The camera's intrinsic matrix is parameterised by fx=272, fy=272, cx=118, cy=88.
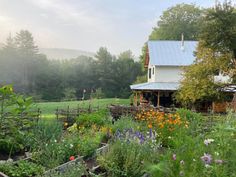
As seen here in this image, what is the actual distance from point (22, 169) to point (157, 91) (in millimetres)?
18745

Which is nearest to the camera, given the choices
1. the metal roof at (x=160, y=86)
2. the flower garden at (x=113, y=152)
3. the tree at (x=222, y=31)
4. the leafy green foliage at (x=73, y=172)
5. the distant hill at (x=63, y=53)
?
the flower garden at (x=113, y=152)

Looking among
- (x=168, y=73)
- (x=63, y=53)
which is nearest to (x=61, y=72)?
(x=63, y=53)

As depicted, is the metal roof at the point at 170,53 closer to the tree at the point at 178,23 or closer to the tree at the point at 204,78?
the tree at the point at 204,78

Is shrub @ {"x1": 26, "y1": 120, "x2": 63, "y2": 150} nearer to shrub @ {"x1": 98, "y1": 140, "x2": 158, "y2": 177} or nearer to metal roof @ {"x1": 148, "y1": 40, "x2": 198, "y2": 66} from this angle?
shrub @ {"x1": 98, "y1": 140, "x2": 158, "y2": 177}

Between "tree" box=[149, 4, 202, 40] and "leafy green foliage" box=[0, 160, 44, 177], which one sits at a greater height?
"tree" box=[149, 4, 202, 40]

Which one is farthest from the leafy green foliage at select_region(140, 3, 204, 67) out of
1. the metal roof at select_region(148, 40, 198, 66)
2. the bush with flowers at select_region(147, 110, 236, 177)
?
the bush with flowers at select_region(147, 110, 236, 177)

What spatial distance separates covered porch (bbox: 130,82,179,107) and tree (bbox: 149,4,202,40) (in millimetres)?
20301

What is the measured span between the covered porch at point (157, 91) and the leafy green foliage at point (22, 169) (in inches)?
626

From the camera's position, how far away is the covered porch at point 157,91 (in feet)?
72.0

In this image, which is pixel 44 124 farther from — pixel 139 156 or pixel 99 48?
pixel 99 48

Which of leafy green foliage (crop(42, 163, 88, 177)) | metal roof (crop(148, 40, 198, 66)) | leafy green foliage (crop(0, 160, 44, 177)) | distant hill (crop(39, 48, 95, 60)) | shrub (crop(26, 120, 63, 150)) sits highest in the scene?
distant hill (crop(39, 48, 95, 60))

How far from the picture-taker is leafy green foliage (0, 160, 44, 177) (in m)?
4.42

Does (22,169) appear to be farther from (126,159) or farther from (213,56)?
(213,56)

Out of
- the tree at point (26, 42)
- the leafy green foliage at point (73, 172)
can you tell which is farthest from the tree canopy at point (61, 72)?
the leafy green foliage at point (73, 172)
